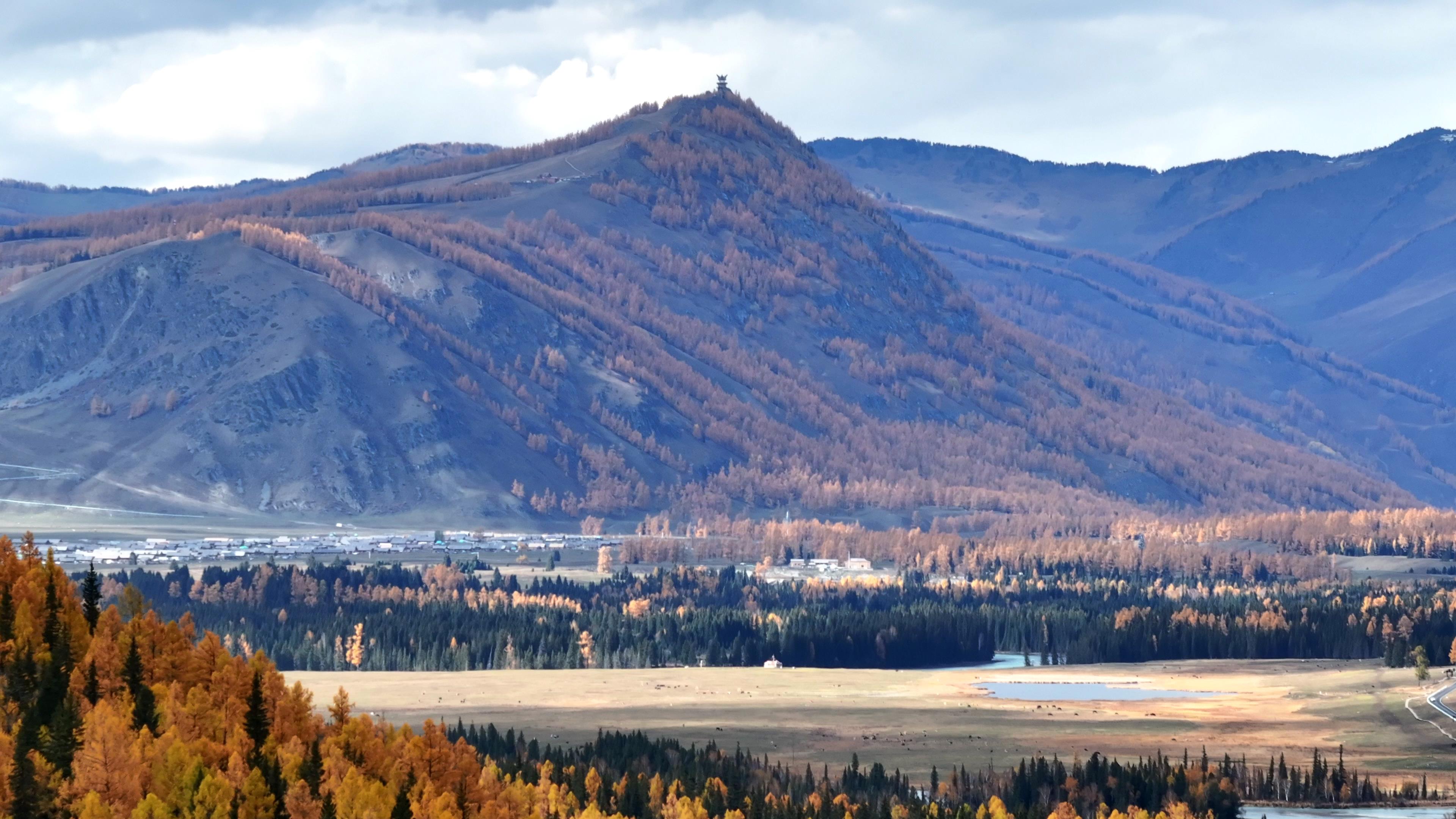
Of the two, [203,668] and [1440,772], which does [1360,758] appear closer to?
[1440,772]

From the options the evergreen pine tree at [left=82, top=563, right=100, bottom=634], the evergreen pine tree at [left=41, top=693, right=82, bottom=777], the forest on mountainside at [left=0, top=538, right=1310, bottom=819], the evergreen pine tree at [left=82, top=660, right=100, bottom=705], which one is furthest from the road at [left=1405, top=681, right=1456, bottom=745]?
the evergreen pine tree at [left=41, top=693, right=82, bottom=777]

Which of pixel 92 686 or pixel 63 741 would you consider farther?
pixel 92 686

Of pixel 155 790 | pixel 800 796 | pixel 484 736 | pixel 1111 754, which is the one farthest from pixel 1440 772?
pixel 155 790

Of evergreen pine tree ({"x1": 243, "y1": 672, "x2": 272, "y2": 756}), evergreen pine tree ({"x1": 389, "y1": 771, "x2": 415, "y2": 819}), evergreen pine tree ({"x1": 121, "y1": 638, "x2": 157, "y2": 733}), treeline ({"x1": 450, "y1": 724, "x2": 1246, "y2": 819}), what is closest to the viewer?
evergreen pine tree ({"x1": 389, "y1": 771, "x2": 415, "y2": 819})

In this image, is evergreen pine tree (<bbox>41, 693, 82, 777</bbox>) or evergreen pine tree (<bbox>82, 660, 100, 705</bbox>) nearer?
evergreen pine tree (<bbox>41, 693, 82, 777</bbox>)

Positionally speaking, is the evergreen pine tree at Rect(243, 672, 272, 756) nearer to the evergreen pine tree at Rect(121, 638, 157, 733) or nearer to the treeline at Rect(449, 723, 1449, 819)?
the evergreen pine tree at Rect(121, 638, 157, 733)

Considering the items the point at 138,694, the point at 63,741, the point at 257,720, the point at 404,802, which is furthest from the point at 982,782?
the point at 63,741

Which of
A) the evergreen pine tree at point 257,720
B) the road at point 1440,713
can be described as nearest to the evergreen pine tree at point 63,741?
the evergreen pine tree at point 257,720

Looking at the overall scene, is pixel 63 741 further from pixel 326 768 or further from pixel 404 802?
pixel 404 802

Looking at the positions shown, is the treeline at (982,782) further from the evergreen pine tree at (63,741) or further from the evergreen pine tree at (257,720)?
the evergreen pine tree at (63,741)
